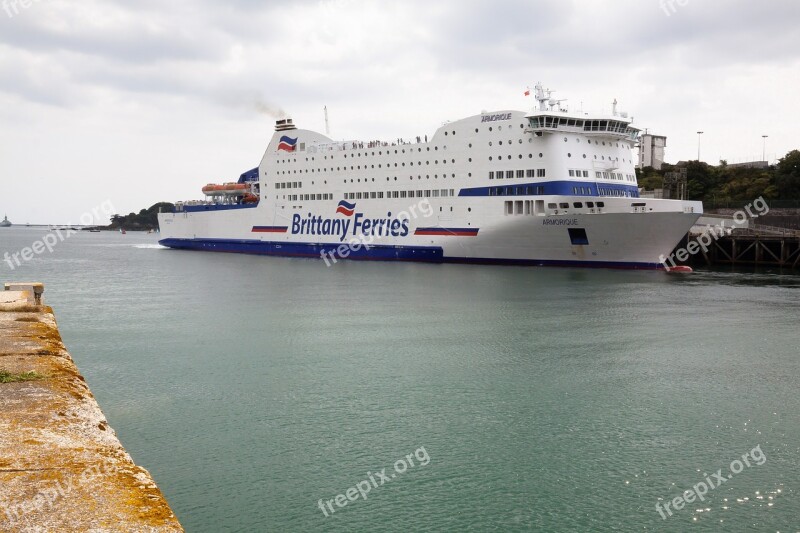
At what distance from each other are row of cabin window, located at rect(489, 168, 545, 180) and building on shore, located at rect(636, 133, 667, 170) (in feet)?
167

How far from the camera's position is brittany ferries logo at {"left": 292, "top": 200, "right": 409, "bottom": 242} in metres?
35.1

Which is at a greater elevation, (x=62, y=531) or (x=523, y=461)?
(x=62, y=531)

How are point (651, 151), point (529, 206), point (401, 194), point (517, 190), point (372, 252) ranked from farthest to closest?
point (651, 151)
point (372, 252)
point (401, 194)
point (517, 190)
point (529, 206)

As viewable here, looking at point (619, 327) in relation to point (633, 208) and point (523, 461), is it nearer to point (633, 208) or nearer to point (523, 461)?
point (523, 461)

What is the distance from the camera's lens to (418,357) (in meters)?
12.6

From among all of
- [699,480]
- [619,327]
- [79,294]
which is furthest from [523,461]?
[79,294]

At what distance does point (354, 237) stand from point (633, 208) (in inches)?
640

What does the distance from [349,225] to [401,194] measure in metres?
4.44

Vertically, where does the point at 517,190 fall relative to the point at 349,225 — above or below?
above
